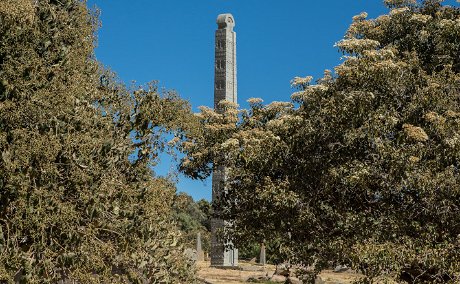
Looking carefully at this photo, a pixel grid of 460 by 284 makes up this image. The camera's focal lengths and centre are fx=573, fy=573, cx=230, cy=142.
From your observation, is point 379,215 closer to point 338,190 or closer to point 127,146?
point 338,190

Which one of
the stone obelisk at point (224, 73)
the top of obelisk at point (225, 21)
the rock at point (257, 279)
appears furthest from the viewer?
the top of obelisk at point (225, 21)

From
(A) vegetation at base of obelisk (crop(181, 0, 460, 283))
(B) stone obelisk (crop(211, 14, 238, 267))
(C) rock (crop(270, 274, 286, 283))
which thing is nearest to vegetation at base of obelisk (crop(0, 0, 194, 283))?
(A) vegetation at base of obelisk (crop(181, 0, 460, 283))

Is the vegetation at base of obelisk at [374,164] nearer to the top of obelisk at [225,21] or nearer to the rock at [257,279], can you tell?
the rock at [257,279]

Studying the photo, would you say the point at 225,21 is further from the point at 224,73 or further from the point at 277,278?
the point at 277,278

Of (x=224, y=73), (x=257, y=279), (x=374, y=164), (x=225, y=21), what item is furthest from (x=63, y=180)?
(x=225, y=21)

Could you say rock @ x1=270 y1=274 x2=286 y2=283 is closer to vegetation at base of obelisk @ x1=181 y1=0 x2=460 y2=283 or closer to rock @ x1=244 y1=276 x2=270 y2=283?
rock @ x1=244 y1=276 x2=270 y2=283

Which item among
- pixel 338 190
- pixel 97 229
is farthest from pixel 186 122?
pixel 97 229

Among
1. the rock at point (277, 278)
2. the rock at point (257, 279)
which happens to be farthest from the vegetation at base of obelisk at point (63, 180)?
the rock at point (277, 278)

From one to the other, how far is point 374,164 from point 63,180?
780cm

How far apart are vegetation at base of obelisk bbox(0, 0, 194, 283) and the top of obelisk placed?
19.7 meters

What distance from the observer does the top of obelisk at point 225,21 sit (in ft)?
105

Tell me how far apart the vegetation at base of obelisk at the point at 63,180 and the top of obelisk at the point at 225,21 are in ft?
64.8

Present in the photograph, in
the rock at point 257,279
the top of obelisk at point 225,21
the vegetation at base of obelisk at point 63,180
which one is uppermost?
the top of obelisk at point 225,21

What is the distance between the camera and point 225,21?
32.0 m
